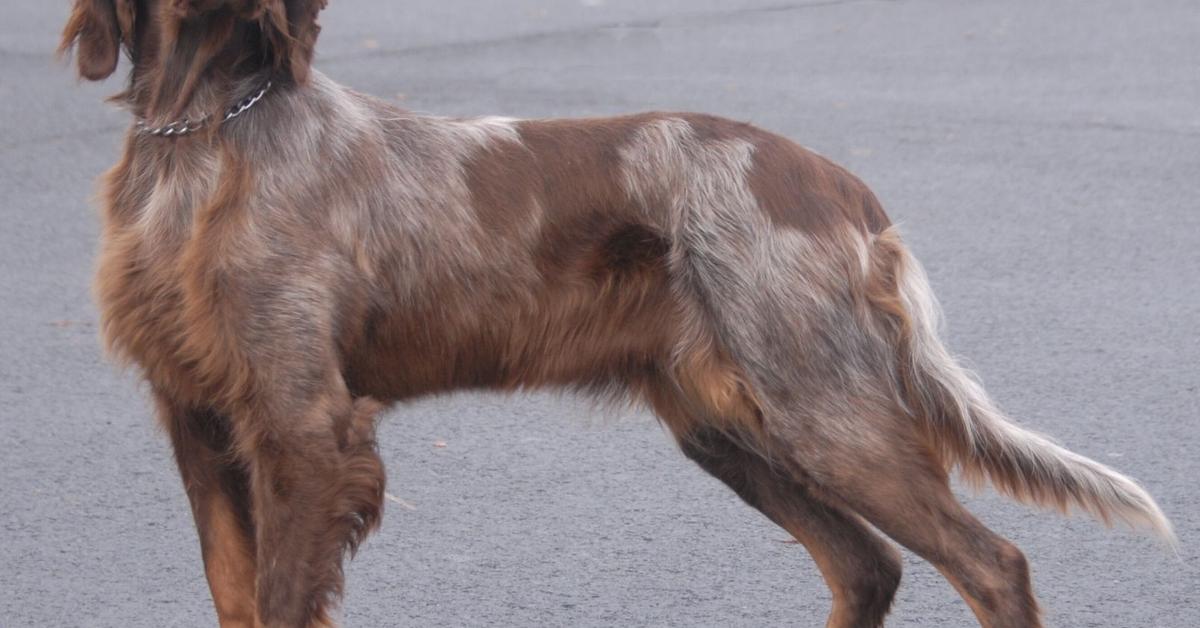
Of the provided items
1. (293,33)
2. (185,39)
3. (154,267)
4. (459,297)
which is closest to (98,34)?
(185,39)

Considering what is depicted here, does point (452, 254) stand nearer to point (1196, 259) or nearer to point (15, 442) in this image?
point (15, 442)

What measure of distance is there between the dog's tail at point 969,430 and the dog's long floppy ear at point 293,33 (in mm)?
1319

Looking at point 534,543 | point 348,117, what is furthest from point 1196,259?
point 348,117

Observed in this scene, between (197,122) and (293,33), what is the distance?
0.28 meters

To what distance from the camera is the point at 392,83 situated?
35.8 feet

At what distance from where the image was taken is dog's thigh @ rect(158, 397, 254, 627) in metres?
3.80

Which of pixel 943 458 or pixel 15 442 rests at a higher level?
pixel 943 458

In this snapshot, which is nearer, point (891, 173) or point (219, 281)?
point (219, 281)

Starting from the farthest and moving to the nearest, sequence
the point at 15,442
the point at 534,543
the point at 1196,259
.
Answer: the point at 1196,259, the point at 15,442, the point at 534,543

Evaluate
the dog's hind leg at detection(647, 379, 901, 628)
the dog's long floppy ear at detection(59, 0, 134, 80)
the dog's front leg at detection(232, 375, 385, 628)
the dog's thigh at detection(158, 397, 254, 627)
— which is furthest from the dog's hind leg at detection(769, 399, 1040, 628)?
the dog's long floppy ear at detection(59, 0, 134, 80)

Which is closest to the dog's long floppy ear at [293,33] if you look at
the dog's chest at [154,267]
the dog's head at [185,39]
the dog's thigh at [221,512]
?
the dog's head at [185,39]

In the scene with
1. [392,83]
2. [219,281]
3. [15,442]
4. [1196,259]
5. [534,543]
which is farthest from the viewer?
[392,83]

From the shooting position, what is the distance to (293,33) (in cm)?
362

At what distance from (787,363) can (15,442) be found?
3011 millimetres
